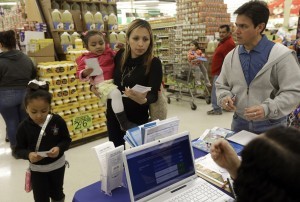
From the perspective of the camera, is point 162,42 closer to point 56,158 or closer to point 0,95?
point 0,95

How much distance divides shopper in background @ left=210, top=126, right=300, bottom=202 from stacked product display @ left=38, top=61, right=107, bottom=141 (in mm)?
3496

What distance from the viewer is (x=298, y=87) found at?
1722 mm

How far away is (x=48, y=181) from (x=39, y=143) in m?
0.34

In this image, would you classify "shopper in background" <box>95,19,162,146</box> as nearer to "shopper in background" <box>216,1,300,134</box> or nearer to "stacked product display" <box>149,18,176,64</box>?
"shopper in background" <box>216,1,300,134</box>

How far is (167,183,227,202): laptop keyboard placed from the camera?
1257 mm

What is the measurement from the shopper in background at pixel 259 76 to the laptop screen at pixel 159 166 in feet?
1.99

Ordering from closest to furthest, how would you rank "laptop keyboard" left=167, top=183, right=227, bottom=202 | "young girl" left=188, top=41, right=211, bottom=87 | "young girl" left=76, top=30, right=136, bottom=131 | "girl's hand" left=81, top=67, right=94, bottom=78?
1. "laptop keyboard" left=167, top=183, right=227, bottom=202
2. "young girl" left=76, top=30, right=136, bottom=131
3. "girl's hand" left=81, top=67, right=94, bottom=78
4. "young girl" left=188, top=41, right=211, bottom=87

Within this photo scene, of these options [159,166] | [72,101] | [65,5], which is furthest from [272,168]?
[65,5]

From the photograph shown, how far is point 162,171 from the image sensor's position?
128 centimetres

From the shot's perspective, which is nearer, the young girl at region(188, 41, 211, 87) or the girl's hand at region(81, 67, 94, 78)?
the girl's hand at region(81, 67, 94, 78)

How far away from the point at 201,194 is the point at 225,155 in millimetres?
276

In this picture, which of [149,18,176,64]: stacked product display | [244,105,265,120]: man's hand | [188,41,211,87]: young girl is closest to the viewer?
[244,105,265,120]: man's hand

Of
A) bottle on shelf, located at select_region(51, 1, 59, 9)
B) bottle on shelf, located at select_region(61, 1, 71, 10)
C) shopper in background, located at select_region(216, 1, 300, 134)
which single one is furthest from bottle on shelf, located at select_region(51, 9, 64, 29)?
shopper in background, located at select_region(216, 1, 300, 134)

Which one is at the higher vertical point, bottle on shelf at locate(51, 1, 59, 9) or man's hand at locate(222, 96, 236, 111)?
bottle on shelf at locate(51, 1, 59, 9)
